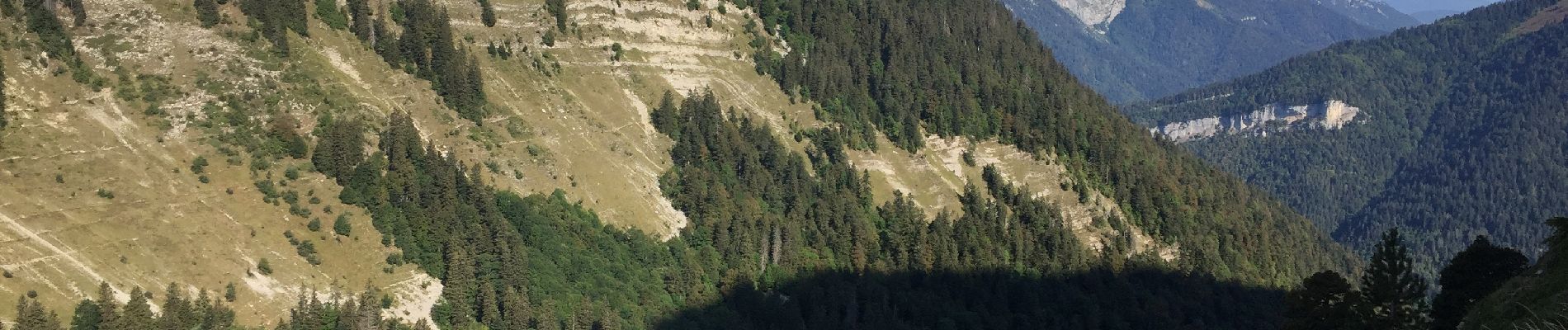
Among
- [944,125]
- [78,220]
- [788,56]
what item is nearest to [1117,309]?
[944,125]

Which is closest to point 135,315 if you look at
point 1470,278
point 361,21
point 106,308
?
point 106,308

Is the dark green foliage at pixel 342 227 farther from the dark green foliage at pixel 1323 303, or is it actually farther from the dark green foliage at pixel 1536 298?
the dark green foliage at pixel 1536 298

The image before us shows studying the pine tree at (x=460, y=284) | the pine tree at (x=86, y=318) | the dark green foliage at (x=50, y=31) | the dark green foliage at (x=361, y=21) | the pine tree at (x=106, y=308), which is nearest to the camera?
the pine tree at (x=86, y=318)

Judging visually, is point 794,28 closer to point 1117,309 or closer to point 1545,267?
point 1117,309

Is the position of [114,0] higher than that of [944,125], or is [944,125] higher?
[114,0]

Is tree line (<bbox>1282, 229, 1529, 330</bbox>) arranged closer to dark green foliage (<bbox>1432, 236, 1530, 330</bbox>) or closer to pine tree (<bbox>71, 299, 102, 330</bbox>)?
dark green foliage (<bbox>1432, 236, 1530, 330</bbox>)

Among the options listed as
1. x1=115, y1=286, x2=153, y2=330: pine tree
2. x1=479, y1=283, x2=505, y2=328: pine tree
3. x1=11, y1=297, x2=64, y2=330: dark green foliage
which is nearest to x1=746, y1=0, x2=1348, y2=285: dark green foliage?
x1=479, y1=283, x2=505, y2=328: pine tree

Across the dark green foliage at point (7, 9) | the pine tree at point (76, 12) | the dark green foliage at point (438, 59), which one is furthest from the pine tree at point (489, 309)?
the dark green foliage at point (7, 9)
